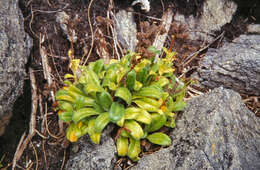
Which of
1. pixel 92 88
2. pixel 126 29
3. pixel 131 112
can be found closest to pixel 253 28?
pixel 126 29

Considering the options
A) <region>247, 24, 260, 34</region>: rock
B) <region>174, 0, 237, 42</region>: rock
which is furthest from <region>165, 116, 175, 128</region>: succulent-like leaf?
<region>247, 24, 260, 34</region>: rock

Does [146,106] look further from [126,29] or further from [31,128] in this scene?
[126,29]

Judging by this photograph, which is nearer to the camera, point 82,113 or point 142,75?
point 82,113

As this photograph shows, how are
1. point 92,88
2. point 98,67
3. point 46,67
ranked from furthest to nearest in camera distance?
point 46,67
point 98,67
point 92,88

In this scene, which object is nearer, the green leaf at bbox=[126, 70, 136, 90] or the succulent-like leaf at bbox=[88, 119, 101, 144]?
the succulent-like leaf at bbox=[88, 119, 101, 144]

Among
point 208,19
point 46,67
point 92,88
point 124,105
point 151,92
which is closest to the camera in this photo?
point 92,88

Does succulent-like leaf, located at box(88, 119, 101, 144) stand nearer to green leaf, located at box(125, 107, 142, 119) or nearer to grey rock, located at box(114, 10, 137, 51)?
green leaf, located at box(125, 107, 142, 119)

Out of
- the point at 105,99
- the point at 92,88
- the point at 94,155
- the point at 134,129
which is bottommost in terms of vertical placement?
the point at 94,155
